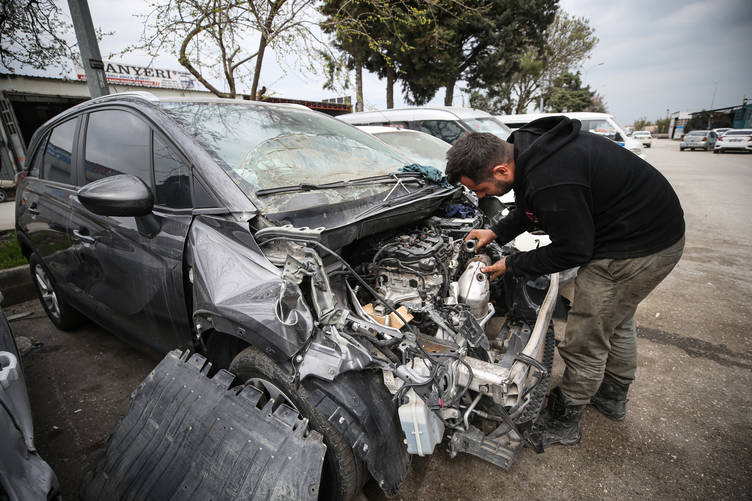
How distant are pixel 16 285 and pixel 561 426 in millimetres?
5586

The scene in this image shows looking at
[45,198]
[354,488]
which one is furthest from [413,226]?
[45,198]

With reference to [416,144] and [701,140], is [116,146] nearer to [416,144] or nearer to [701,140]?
[416,144]

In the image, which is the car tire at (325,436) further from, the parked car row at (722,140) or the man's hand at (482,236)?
the parked car row at (722,140)

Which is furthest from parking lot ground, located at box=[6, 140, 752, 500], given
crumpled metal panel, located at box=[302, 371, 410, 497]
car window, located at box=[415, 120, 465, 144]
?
→ car window, located at box=[415, 120, 465, 144]

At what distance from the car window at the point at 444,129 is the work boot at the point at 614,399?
5533 millimetres

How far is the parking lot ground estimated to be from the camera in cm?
190

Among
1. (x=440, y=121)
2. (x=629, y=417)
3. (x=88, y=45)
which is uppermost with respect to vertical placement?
(x=88, y=45)

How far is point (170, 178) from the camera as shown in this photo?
1.92 meters

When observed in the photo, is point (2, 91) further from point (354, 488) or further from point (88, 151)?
point (354, 488)

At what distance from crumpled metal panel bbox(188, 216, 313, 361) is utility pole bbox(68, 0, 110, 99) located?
10.7ft

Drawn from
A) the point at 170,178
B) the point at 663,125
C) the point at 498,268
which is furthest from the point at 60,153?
the point at 663,125

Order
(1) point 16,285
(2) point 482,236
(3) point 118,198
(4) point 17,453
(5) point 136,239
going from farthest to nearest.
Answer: (1) point 16,285
(2) point 482,236
(5) point 136,239
(3) point 118,198
(4) point 17,453

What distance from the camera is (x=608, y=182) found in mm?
1719

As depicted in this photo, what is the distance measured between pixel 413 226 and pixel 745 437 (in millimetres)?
2331
